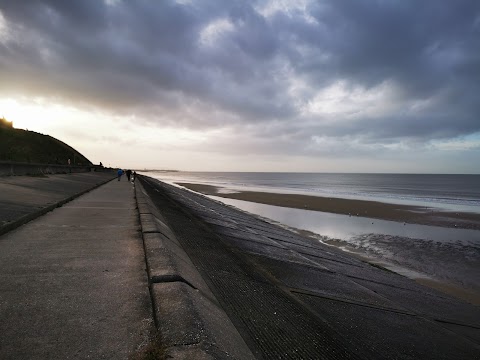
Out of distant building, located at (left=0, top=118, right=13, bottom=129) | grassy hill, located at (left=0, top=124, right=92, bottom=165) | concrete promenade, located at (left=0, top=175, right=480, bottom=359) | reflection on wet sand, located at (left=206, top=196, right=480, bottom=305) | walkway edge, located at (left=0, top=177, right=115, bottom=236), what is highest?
distant building, located at (left=0, top=118, right=13, bottom=129)

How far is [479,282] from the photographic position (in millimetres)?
8617

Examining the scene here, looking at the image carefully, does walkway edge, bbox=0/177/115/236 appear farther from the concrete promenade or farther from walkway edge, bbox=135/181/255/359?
walkway edge, bbox=135/181/255/359

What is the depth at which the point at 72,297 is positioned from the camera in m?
2.79

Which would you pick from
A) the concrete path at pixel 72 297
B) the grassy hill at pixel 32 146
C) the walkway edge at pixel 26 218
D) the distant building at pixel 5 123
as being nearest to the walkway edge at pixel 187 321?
the concrete path at pixel 72 297

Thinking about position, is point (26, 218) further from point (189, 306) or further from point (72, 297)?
point (189, 306)

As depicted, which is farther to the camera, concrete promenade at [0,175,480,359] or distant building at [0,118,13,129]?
distant building at [0,118,13,129]

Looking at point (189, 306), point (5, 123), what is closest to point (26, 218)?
point (189, 306)

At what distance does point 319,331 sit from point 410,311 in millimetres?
2677

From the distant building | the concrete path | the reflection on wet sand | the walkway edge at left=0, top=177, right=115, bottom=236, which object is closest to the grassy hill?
the distant building

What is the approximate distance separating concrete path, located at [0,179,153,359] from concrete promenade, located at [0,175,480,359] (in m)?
0.01

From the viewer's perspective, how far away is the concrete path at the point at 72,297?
2.05m

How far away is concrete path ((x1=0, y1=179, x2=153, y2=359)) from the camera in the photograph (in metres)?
2.05

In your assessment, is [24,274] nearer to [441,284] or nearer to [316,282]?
[316,282]

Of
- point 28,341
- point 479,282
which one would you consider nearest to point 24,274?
point 28,341
